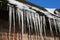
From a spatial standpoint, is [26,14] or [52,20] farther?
[52,20]

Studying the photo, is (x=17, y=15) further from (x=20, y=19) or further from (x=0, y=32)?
(x=0, y=32)

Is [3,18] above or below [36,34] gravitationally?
above

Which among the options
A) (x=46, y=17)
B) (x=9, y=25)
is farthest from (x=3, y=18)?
(x=46, y=17)

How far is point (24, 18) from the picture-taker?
4.41 metres

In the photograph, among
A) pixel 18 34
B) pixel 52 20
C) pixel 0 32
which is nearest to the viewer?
pixel 0 32

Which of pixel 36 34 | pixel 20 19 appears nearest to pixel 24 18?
pixel 20 19

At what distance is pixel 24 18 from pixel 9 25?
31 cm

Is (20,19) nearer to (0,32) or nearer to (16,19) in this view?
(16,19)

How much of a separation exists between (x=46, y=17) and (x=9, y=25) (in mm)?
863

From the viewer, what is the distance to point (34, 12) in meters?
4.43

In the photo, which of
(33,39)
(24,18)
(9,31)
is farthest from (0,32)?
(33,39)

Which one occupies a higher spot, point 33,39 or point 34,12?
point 34,12

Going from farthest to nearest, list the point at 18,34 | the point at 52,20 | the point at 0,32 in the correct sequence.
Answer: the point at 52,20, the point at 18,34, the point at 0,32

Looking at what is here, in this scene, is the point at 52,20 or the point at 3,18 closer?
the point at 3,18
